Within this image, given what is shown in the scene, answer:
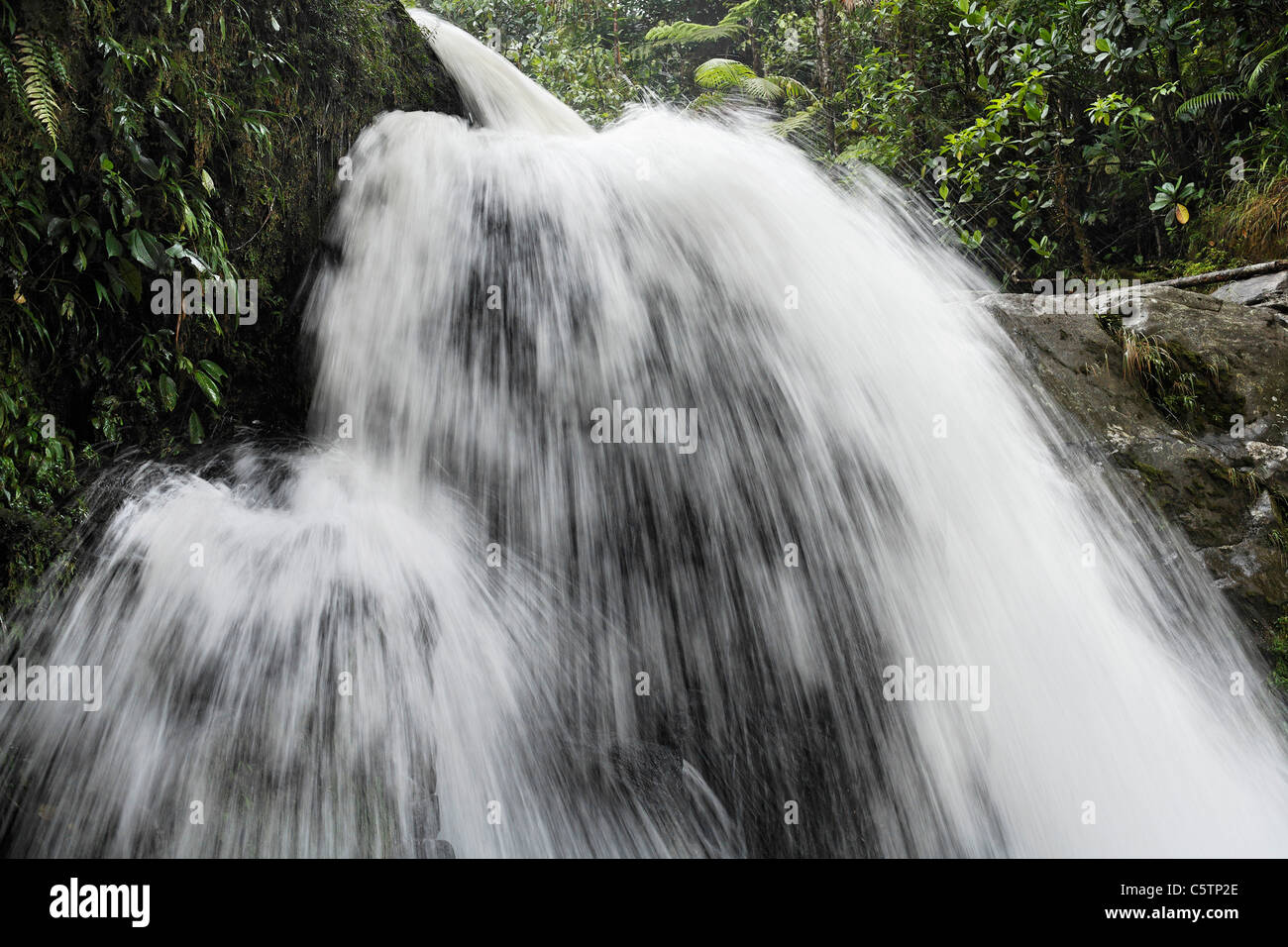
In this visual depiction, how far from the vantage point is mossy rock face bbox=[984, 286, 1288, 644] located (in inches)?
162

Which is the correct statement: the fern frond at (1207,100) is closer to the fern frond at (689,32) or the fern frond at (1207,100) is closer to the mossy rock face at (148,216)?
the mossy rock face at (148,216)

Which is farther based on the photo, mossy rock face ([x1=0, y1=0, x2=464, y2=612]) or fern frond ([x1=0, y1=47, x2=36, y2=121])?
mossy rock face ([x1=0, y1=0, x2=464, y2=612])

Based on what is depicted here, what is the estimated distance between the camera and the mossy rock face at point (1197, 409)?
13.5 feet

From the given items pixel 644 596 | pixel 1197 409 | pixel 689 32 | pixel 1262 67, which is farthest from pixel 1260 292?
pixel 689 32

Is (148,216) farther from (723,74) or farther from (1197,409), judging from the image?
(723,74)

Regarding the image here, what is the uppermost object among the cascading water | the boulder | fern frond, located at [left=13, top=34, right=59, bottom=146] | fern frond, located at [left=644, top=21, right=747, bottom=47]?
fern frond, located at [left=644, top=21, right=747, bottom=47]

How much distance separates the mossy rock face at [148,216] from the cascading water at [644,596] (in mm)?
253

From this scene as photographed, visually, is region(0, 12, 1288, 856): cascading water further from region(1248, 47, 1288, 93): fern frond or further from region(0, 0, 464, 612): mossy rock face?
region(1248, 47, 1288, 93): fern frond

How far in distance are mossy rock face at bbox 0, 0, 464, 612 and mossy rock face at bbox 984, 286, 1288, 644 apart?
4.13 metres

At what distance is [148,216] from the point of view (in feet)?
11.9

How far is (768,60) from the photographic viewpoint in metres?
15.6

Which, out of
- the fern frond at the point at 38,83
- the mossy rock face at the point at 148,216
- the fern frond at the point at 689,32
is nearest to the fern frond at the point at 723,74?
the fern frond at the point at 689,32

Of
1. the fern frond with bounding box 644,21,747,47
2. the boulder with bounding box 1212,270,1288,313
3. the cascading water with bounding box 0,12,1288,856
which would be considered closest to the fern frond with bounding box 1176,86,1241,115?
the boulder with bounding box 1212,270,1288,313
